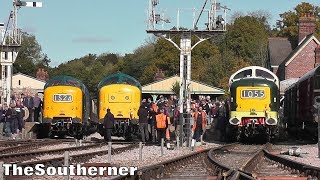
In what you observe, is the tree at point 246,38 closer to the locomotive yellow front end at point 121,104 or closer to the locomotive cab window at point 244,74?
the locomotive cab window at point 244,74

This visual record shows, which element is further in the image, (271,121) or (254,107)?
(254,107)

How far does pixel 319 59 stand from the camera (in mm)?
68250

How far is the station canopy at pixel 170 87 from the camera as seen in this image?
248 feet

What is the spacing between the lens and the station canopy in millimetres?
75500

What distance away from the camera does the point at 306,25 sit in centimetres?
8019

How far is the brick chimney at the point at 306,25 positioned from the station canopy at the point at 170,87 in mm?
11827

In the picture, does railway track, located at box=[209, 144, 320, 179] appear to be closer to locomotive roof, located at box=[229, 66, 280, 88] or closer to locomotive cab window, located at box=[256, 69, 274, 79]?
locomotive roof, located at box=[229, 66, 280, 88]

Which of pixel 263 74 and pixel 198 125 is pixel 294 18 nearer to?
pixel 263 74

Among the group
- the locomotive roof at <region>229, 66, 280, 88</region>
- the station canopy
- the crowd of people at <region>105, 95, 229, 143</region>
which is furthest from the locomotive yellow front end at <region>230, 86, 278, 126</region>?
the station canopy

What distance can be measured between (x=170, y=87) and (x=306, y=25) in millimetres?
16237

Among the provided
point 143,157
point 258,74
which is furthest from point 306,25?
point 143,157

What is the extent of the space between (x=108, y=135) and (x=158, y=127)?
10.1 feet

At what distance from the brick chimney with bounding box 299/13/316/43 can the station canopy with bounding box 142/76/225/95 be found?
11827 millimetres

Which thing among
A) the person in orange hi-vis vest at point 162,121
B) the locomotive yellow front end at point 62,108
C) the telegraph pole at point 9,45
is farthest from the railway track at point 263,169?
the telegraph pole at point 9,45
